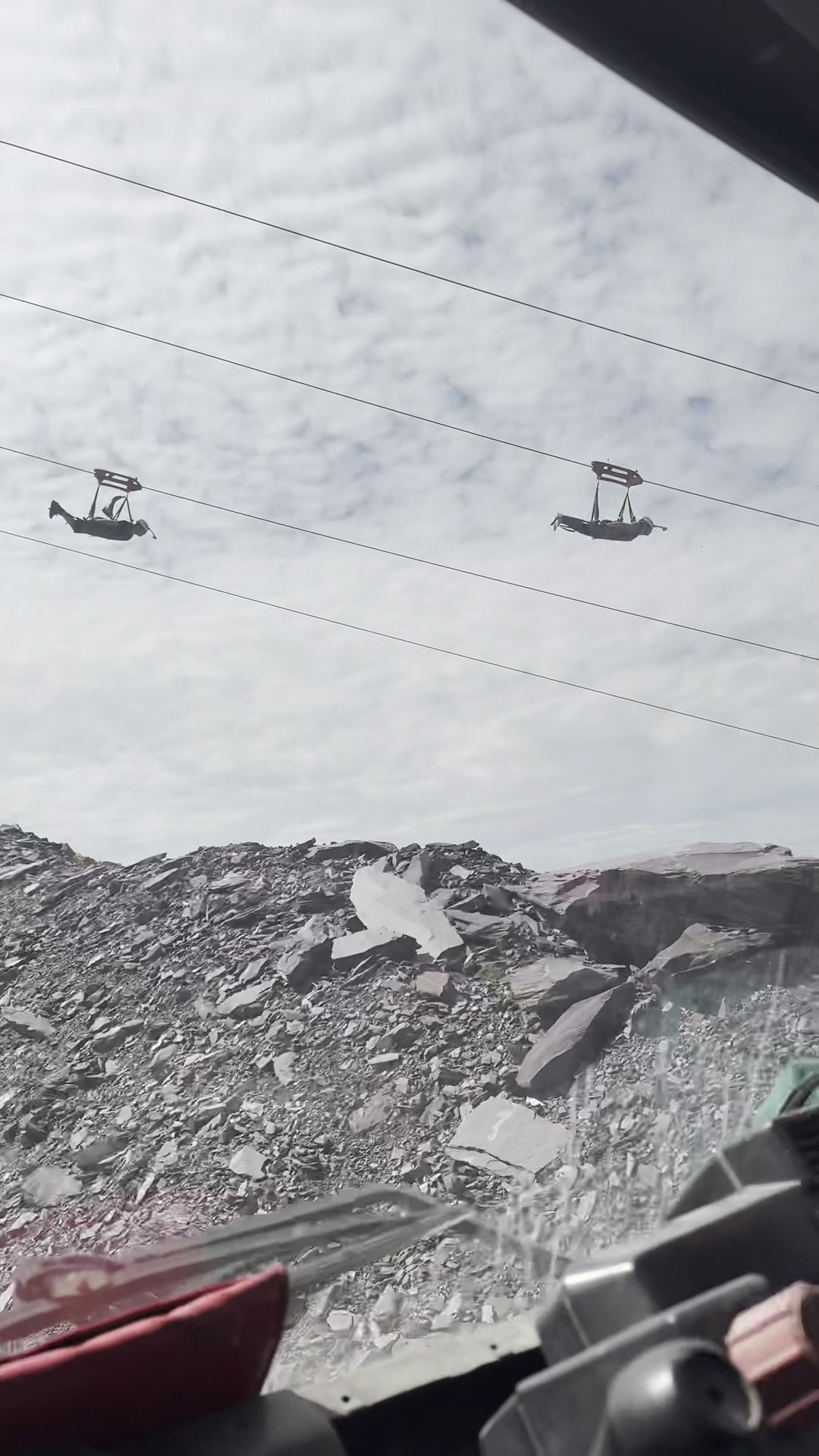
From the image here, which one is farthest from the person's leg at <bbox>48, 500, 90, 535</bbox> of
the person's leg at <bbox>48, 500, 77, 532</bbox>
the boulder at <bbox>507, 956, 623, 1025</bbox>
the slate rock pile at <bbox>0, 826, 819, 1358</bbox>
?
the boulder at <bbox>507, 956, 623, 1025</bbox>

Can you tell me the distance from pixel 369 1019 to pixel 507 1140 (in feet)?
8.32

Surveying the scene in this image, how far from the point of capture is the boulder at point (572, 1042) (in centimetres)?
655

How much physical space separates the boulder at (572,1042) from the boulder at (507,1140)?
0.83ft

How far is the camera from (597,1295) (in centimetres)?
46

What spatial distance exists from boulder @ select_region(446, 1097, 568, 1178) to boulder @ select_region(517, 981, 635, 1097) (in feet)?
0.83

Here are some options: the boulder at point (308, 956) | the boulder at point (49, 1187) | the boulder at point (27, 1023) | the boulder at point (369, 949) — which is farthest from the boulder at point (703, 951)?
the boulder at point (27, 1023)

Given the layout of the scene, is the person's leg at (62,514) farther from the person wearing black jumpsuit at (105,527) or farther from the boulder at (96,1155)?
the boulder at (96,1155)

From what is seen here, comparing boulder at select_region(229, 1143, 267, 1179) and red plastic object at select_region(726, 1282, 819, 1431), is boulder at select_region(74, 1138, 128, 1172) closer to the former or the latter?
boulder at select_region(229, 1143, 267, 1179)

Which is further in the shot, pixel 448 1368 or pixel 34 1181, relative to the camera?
pixel 34 1181

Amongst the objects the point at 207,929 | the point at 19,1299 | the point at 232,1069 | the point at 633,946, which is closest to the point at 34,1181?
the point at 232,1069

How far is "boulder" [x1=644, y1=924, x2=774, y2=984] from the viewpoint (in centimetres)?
846

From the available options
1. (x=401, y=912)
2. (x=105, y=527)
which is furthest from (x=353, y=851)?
(x=105, y=527)

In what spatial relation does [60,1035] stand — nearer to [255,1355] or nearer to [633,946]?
[633,946]

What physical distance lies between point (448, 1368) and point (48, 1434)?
0.24 meters
